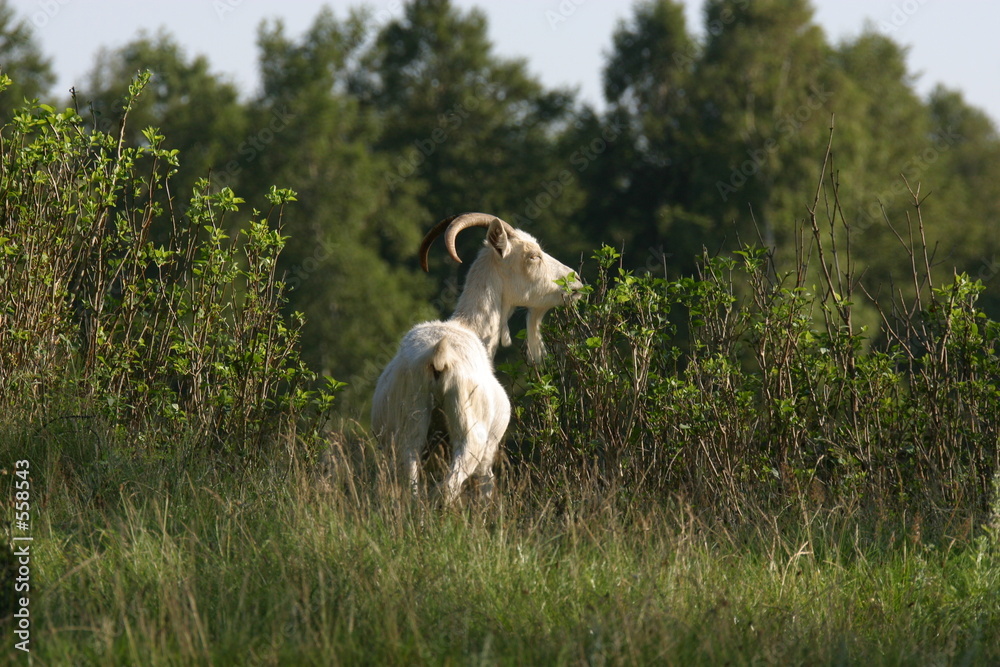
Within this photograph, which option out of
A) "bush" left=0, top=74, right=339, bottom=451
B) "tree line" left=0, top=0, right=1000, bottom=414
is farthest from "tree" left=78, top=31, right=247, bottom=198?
"bush" left=0, top=74, right=339, bottom=451

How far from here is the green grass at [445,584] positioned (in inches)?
136

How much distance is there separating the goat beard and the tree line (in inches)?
611

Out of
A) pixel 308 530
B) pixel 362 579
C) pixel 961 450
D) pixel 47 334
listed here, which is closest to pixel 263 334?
pixel 47 334

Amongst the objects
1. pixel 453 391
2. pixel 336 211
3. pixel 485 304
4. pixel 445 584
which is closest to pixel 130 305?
pixel 485 304

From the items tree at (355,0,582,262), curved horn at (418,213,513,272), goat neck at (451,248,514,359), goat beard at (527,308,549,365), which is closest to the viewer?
curved horn at (418,213,513,272)

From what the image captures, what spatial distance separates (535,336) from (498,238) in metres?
0.71

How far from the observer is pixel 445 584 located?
389cm

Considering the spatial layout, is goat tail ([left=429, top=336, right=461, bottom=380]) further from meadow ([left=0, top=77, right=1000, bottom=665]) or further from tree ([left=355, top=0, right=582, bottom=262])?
tree ([left=355, top=0, right=582, bottom=262])

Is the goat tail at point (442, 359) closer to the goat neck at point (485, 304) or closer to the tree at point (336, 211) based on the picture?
the goat neck at point (485, 304)

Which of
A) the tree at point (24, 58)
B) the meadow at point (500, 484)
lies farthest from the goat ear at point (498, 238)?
the tree at point (24, 58)

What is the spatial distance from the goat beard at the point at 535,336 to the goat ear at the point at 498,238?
0.49 m

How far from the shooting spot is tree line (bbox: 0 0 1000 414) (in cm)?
2577

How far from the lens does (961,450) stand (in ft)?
20.2

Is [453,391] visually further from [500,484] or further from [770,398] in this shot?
[770,398]
